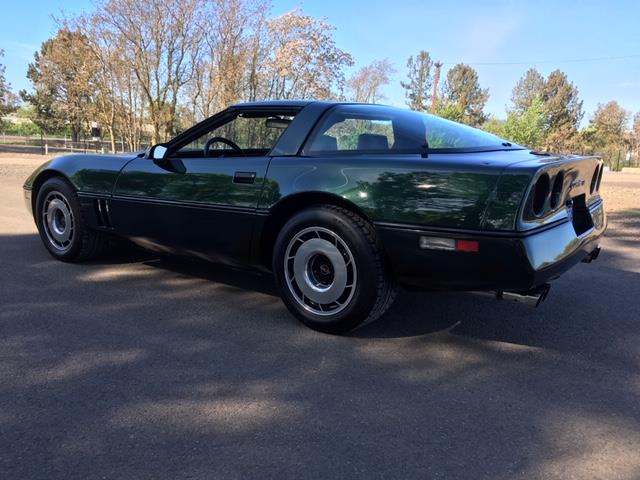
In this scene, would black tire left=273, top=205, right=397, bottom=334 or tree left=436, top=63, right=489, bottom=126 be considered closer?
black tire left=273, top=205, right=397, bottom=334

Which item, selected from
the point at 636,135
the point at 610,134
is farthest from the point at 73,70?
the point at 636,135

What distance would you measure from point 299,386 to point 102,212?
2.65 metres

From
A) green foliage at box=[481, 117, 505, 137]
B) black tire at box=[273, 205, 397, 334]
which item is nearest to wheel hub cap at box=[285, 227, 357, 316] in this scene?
black tire at box=[273, 205, 397, 334]

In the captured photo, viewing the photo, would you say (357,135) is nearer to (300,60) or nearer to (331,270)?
(331,270)

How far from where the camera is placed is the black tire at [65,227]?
4551mm

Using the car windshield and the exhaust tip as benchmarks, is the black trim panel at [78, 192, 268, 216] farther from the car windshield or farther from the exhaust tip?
the exhaust tip

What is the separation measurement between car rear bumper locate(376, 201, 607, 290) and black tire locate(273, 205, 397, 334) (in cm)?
13

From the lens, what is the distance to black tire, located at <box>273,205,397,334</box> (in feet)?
9.95

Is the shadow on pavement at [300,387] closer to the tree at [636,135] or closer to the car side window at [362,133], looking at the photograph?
the car side window at [362,133]

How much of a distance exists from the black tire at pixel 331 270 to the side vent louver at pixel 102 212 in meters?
1.75

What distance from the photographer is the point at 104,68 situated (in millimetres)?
22906

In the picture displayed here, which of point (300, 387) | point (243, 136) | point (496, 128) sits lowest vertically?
point (300, 387)

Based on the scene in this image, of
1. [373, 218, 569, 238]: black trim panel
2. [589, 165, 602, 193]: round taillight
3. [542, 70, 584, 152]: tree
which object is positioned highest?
[542, 70, 584, 152]: tree

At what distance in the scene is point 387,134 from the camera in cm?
346
